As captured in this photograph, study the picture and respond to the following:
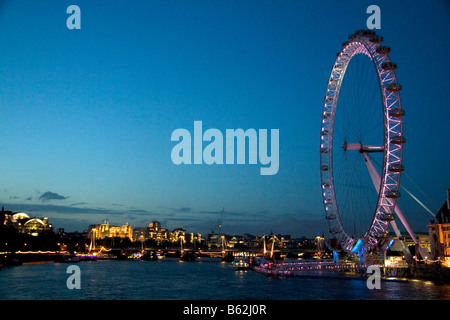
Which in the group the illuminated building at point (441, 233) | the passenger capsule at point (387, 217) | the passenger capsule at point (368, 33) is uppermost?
the passenger capsule at point (368, 33)

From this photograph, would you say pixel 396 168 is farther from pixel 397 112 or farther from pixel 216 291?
pixel 216 291

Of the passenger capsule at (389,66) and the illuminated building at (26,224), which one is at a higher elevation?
the passenger capsule at (389,66)

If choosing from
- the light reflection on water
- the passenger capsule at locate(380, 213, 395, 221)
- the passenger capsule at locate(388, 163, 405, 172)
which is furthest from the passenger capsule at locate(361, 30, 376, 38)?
the light reflection on water

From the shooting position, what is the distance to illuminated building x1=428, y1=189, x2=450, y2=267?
161 feet

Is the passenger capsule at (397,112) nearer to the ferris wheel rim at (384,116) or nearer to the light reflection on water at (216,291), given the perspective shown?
the ferris wheel rim at (384,116)

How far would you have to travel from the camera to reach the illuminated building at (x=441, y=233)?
48.9m

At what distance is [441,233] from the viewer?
1965 inches

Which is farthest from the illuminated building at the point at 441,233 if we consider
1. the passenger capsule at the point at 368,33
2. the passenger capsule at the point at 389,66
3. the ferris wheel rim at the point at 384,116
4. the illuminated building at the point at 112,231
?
the illuminated building at the point at 112,231

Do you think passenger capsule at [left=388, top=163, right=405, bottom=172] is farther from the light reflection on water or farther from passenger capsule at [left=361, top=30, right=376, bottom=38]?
passenger capsule at [left=361, top=30, right=376, bottom=38]

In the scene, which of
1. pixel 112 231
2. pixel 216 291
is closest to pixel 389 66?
pixel 216 291

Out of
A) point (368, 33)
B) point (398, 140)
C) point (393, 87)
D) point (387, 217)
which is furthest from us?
point (368, 33)

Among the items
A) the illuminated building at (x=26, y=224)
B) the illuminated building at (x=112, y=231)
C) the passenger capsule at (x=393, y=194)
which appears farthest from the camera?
the illuminated building at (x=112, y=231)
